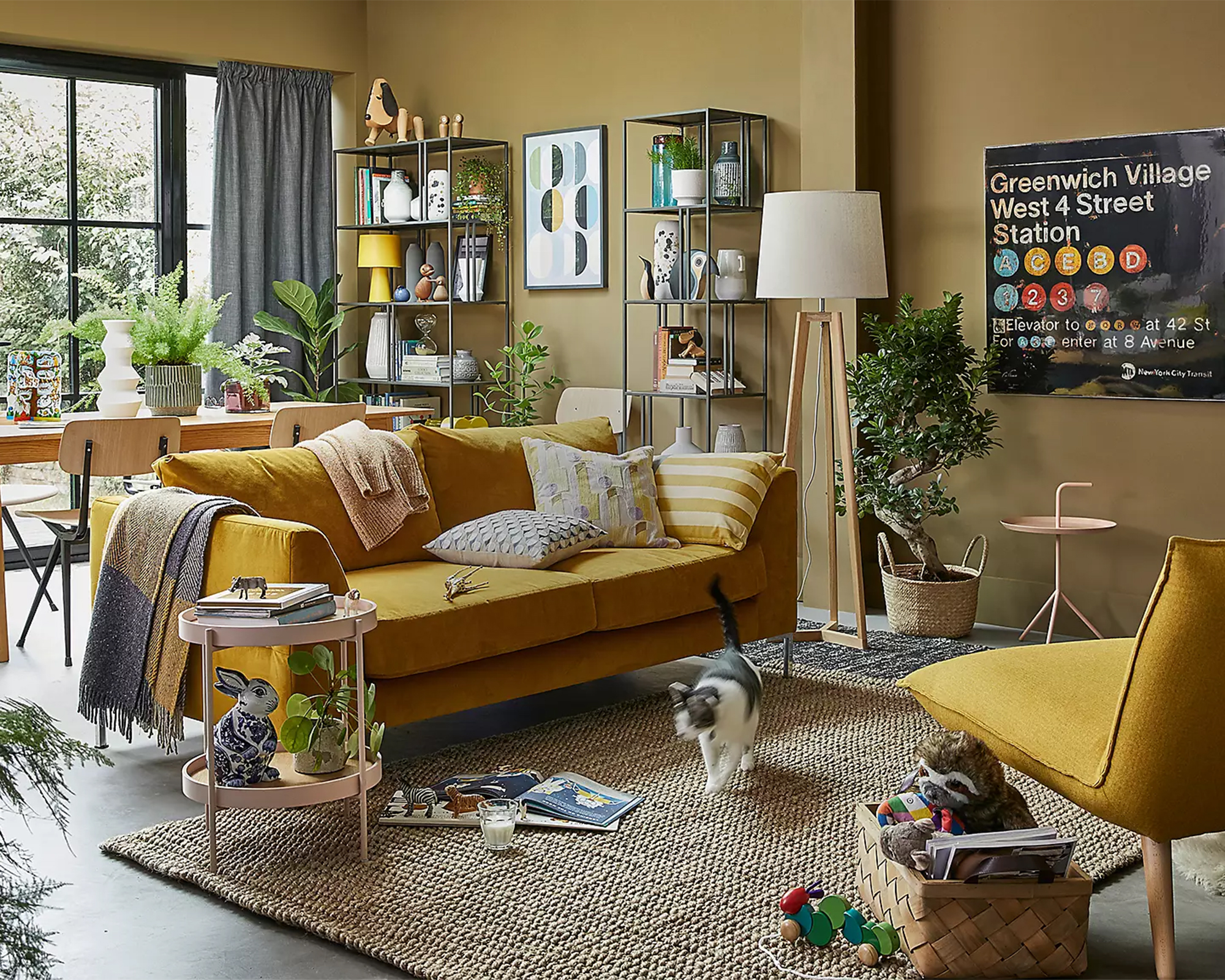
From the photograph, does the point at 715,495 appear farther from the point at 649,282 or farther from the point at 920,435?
the point at 649,282

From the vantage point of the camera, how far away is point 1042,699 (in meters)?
2.61

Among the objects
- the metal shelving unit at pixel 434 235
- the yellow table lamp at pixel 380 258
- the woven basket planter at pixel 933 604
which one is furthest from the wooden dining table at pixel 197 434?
the woven basket planter at pixel 933 604

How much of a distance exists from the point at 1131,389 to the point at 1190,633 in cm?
278

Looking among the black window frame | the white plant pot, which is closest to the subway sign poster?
the white plant pot

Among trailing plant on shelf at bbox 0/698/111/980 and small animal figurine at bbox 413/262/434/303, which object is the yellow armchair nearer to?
trailing plant on shelf at bbox 0/698/111/980

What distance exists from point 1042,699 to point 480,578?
1.61 m

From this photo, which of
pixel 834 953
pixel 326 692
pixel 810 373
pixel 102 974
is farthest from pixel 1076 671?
pixel 810 373

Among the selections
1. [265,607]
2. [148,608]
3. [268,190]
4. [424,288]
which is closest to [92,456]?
[148,608]

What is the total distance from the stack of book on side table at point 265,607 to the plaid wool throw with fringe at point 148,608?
1.42ft

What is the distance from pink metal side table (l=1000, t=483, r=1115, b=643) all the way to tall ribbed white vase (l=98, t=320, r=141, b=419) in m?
3.28

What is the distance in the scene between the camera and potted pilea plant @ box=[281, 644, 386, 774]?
283 centimetres

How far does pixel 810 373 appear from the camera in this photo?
551 centimetres

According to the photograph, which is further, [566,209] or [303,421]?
Result: [566,209]

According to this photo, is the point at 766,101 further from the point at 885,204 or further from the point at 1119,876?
the point at 1119,876
